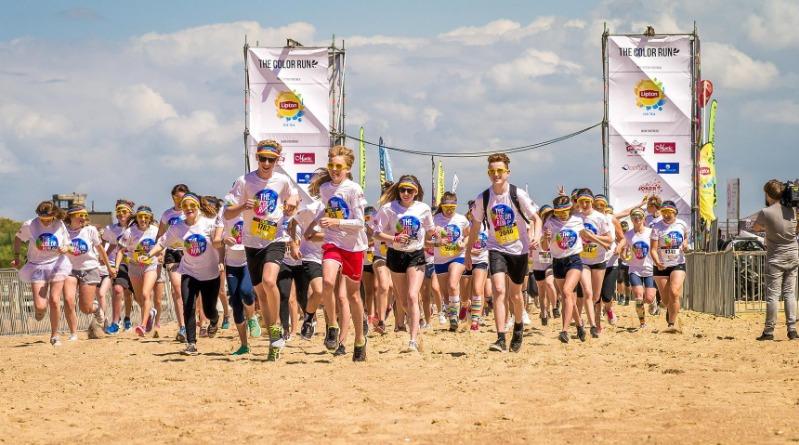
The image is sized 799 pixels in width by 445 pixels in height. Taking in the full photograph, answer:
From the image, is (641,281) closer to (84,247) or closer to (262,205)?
(84,247)

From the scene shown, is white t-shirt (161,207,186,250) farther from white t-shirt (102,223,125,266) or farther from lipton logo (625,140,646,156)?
lipton logo (625,140,646,156)

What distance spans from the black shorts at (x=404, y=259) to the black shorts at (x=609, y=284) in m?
5.18

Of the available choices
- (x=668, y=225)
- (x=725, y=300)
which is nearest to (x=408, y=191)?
(x=668, y=225)

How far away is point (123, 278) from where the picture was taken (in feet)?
58.5

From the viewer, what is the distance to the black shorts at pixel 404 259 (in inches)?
541

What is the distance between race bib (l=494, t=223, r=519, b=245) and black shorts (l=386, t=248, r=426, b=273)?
51.0 inches

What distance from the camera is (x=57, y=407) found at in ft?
29.3

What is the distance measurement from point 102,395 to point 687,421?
4.55 meters

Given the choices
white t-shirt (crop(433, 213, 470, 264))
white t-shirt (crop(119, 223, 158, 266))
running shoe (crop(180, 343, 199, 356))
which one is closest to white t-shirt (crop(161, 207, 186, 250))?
white t-shirt (crop(119, 223, 158, 266))

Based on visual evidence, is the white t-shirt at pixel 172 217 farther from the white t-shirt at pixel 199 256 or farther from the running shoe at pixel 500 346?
the running shoe at pixel 500 346

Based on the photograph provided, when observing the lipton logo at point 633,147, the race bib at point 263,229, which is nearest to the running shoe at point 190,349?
the race bib at point 263,229

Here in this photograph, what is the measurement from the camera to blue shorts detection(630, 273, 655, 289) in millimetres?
18859

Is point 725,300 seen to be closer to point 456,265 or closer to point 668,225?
point 668,225

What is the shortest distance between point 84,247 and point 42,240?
0.95m
